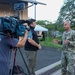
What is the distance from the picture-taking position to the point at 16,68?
4094 mm

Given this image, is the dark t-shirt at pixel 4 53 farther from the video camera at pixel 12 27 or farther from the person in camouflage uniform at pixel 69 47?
the person in camouflage uniform at pixel 69 47

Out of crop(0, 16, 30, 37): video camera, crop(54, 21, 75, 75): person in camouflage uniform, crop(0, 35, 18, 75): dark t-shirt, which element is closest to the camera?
crop(0, 16, 30, 37): video camera

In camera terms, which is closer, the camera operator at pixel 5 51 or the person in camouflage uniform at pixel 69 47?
the camera operator at pixel 5 51

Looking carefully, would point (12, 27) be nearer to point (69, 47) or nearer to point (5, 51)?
point (5, 51)

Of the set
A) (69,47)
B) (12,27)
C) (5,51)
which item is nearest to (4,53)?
(5,51)

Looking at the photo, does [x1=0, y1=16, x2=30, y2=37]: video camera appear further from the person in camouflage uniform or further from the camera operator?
the person in camouflage uniform

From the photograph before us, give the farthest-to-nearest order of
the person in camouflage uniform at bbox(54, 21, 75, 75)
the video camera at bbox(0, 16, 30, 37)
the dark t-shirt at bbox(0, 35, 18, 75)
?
the person in camouflage uniform at bbox(54, 21, 75, 75), the dark t-shirt at bbox(0, 35, 18, 75), the video camera at bbox(0, 16, 30, 37)

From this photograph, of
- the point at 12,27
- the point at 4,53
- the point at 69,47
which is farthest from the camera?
the point at 69,47

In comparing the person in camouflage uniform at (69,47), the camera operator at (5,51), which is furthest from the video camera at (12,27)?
the person in camouflage uniform at (69,47)

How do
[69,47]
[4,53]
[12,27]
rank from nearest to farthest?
[12,27] < [4,53] < [69,47]

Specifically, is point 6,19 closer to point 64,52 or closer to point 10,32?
point 10,32

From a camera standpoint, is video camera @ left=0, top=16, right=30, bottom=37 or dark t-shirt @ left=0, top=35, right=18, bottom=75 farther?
dark t-shirt @ left=0, top=35, right=18, bottom=75

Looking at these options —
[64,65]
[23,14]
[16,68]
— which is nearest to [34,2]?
[23,14]

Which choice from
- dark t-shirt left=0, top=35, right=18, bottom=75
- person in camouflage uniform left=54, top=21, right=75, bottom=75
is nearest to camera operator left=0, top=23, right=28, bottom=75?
dark t-shirt left=0, top=35, right=18, bottom=75
